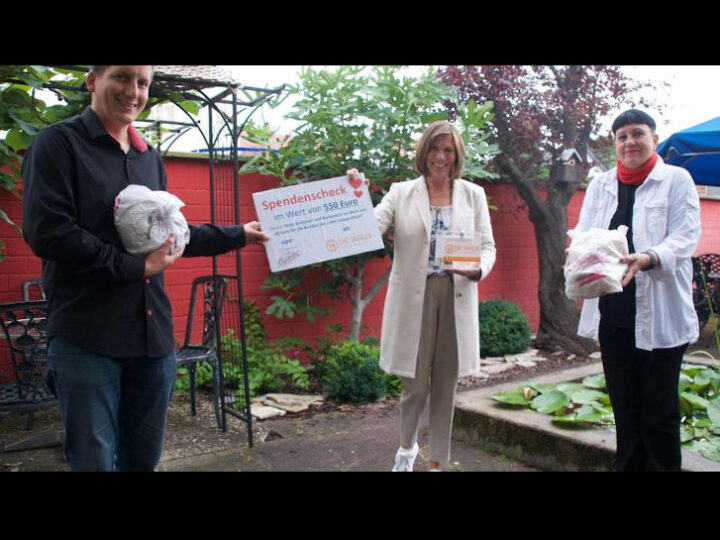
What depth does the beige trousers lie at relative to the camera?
3066mm

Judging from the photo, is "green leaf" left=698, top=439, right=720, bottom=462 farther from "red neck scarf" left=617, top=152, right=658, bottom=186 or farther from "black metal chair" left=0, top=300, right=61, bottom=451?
"black metal chair" left=0, top=300, right=61, bottom=451

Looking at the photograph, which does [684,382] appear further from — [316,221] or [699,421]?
[316,221]

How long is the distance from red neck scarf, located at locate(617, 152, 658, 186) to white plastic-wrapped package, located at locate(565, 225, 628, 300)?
11.9 inches

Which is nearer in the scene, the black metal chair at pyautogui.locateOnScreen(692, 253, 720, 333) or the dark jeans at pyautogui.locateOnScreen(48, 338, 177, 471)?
the dark jeans at pyautogui.locateOnScreen(48, 338, 177, 471)

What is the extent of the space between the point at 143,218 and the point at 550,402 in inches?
119

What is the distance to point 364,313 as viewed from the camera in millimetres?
6340

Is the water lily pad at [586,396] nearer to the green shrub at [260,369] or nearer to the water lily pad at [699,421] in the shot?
the water lily pad at [699,421]

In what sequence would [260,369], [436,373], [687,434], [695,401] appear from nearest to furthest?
[436,373] < [687,434] < [695,401] < [260,369]

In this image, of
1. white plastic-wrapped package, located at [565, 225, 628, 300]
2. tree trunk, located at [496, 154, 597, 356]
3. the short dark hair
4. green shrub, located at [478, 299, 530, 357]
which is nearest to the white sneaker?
white plastic-wrapped package, located at [565, 225, 628, 300]

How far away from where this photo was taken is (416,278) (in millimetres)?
3049

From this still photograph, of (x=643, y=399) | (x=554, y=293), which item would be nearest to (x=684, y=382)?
(x=643, y=399)

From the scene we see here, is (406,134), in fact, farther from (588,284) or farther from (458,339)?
(588,284)

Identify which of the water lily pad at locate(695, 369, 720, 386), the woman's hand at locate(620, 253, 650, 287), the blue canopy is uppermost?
the blue canopy

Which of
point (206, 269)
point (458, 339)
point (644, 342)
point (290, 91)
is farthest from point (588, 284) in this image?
point (206, 269)
